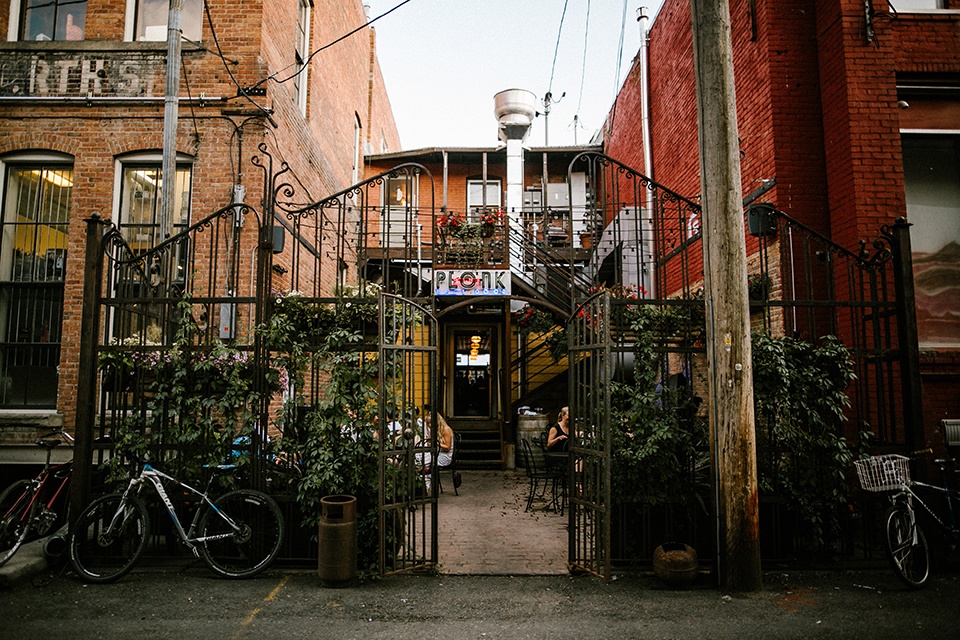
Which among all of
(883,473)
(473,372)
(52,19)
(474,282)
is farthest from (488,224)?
(883,473)

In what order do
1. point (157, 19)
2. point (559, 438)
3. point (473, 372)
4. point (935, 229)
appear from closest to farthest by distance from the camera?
point (935, 229)
point (559, 438)
point (157, 19)
point (473, 372)

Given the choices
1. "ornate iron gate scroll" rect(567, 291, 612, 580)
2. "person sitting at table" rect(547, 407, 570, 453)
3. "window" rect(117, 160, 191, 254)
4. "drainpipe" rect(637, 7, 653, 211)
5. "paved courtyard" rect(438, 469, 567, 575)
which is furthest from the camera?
"drainpipe" rect(637, 7, 653, 211)

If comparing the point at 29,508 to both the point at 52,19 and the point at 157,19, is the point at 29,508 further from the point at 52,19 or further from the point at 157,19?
the point at 52,19

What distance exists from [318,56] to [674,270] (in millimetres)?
8159

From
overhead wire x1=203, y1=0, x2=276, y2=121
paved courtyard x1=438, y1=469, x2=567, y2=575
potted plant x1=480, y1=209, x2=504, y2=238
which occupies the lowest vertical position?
paved courtyard x1=438, y1=469, x2=567, y2=575

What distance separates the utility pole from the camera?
24.7 ft

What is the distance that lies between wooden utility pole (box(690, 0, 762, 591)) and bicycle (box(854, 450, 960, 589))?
114cm

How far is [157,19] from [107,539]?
299 inches

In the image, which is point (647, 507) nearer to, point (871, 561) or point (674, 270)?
point (871, 561)

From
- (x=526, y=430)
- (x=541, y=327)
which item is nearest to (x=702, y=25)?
(x=541, y=327)

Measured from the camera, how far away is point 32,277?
29.1 feet

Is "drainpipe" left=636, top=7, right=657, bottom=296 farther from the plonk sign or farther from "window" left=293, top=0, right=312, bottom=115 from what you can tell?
"window" left=293, top=0, right=312, bottom=115

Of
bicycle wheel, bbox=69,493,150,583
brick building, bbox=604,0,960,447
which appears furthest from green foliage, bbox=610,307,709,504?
bicycle wheel, bbox=69,493,150,583

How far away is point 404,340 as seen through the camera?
5.89 meters
